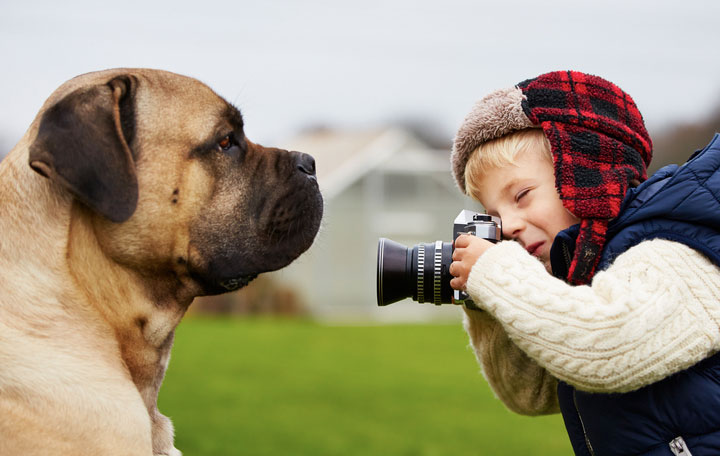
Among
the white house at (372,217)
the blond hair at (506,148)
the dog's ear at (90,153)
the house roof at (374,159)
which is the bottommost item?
the white house at (372,217)

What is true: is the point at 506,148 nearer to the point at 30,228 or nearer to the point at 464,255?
the point at 464,255

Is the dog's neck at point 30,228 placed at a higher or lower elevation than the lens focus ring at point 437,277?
higher

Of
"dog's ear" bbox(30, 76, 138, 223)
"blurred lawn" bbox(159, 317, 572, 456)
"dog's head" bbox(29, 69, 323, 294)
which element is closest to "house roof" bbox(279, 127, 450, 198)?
"blurred lawn" bbox(159, 317, 572, 456)

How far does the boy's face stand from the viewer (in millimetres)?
2887

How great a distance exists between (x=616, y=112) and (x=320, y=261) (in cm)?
1946

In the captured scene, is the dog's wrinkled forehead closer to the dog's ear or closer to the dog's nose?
the dog's ear

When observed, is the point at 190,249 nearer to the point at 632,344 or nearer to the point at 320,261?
the point at 632,344

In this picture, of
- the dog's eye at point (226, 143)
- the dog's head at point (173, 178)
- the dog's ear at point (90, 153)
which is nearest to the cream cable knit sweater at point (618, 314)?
the dog's head at point (173, 178)

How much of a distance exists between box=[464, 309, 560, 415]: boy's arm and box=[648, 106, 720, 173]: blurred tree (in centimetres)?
2421

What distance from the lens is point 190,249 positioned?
273 centimetres

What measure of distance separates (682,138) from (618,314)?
2720 centimetres

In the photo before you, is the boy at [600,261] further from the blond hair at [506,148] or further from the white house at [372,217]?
the white house at [372,217]

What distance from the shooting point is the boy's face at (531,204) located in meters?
2.89

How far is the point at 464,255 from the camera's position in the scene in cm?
281
